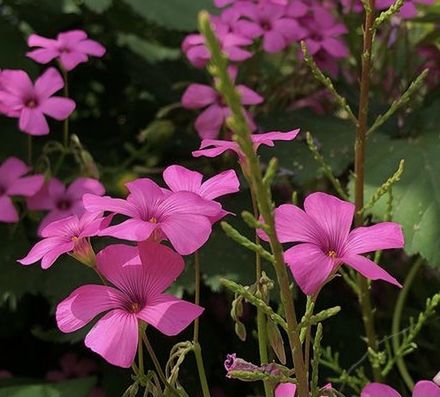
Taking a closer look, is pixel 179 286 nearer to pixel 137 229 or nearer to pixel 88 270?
pixel 88 270

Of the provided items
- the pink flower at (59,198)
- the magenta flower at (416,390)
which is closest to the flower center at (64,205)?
the pink flower at (59,198)

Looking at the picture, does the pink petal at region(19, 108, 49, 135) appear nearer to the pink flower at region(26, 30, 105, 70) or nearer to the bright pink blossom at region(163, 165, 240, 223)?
the pink flower at region(26, 30, 105, 70)

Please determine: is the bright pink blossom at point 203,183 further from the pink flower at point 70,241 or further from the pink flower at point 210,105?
the pink flower at point 210,105

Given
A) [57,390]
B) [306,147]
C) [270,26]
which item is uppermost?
[270,26]

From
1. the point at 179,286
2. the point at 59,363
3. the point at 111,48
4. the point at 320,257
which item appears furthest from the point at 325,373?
the point at 111,48

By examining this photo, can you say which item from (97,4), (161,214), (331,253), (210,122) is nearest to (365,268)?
(331,253)

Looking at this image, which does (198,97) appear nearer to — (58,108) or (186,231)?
(58,108)
